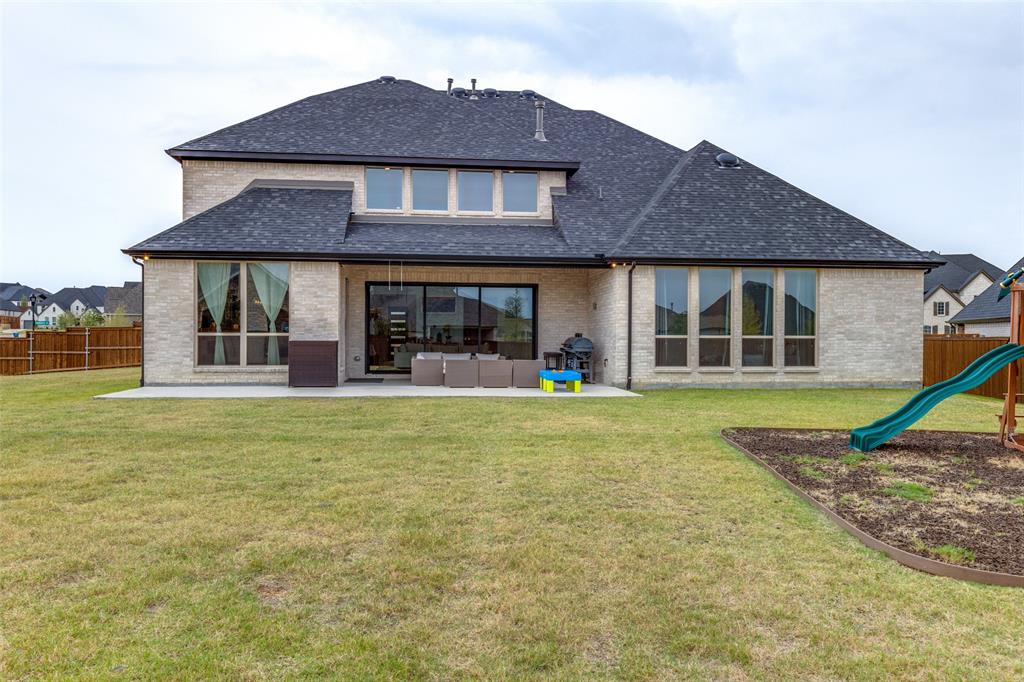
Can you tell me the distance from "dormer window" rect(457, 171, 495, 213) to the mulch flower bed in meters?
11.3

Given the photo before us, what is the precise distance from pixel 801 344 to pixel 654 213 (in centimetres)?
506

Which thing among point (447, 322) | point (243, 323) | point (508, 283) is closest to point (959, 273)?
point (508, 283)

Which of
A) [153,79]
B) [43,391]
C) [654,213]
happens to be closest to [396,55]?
[153,79]

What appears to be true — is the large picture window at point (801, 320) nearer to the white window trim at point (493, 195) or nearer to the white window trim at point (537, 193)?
the white window trim at point (537, 193)

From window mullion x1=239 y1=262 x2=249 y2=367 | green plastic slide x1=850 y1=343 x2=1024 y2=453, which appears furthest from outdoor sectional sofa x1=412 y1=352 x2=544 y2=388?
green plastic slide x1=850 y1=343 x2=1024 y2=453

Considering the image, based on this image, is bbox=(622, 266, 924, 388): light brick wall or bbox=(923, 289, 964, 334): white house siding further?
bbox=(923, 289, 964, 334): white house siding

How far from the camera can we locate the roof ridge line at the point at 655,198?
49.6ft

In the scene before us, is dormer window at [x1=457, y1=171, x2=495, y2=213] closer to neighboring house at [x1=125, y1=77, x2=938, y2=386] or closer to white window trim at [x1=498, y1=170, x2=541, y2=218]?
neighboring house at [x1=125, y1=77, x2=938, y2=386]

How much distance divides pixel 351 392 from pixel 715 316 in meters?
9.04

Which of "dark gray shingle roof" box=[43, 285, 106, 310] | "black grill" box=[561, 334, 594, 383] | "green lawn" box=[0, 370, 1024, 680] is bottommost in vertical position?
"green lawn" box=[0, 370, 1024, 680]

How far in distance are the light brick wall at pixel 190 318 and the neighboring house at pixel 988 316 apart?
1348 inches

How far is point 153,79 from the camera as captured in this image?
17.4 meters

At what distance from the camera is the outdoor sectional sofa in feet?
48.1

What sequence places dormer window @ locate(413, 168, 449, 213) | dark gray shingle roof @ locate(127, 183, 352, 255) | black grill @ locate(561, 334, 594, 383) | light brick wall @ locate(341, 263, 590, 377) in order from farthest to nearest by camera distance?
dormer window @ locate(413, 168, 449, 213)
light brick wall @ locate(341, 263, 590, 377)
black grill @ locate(561, 334, 594, 383)
dark gray shingle roof @ locate(127, 183, 352, 255)
